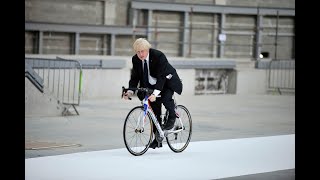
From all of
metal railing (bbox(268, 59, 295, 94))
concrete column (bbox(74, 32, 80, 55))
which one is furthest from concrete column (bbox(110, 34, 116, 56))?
metal railing (bbox(268, 59, 295, 94))

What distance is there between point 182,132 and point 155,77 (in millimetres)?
1027

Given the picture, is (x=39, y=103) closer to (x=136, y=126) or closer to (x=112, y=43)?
(x=136, y=126)

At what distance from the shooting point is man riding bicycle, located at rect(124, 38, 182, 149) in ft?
29.7

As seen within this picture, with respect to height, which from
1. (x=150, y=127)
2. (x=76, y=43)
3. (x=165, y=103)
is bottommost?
(x=150, y=127)

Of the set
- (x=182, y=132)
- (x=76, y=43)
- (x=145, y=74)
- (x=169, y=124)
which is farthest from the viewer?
(x=76, y=43)

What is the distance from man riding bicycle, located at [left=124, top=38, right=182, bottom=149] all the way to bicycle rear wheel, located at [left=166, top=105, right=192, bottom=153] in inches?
10.6

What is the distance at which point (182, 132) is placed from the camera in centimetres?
993

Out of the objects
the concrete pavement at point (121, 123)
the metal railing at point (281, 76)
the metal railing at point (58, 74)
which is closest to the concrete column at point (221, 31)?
the metal railing at point (281, 76)

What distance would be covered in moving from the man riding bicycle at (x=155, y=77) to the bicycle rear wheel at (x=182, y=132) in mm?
269

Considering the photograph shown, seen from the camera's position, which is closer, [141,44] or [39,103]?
[141,44]

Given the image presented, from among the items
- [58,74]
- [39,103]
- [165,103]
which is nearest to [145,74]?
[165,103]
